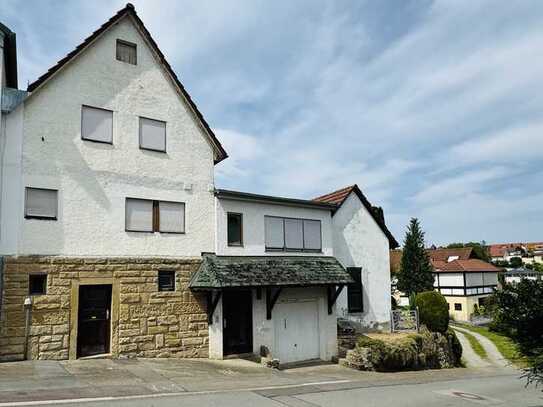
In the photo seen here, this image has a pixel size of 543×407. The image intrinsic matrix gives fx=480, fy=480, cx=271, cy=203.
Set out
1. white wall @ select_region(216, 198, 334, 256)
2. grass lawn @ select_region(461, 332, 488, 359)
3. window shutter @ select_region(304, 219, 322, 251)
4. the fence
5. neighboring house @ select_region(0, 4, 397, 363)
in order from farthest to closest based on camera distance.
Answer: grass lawn @ select_region(461, 332, 488, 359), the fence, window shutter @ select_region(304, 219, 322, 251), white wall @ select_region(216, 198, 334, 256), neighboring house @ select_region(0, 4, 397, 363)

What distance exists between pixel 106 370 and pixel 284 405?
540 cm

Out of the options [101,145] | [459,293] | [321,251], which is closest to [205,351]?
[321,251]

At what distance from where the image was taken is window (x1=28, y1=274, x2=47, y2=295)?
557 inches

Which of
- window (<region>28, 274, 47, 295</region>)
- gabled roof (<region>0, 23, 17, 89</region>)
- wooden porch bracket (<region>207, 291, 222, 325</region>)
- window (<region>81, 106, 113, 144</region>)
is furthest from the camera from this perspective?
wooden porch bracket (<region>207, 291, 222, 325</region>)

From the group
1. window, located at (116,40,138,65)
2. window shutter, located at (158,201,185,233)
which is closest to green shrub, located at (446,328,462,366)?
window shutter, located at (158,201,185,233)

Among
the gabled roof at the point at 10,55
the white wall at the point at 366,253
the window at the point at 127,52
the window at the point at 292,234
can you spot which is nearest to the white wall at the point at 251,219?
the window at the point at 292,234

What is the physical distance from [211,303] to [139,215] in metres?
4.09

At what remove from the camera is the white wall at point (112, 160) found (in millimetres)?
14711

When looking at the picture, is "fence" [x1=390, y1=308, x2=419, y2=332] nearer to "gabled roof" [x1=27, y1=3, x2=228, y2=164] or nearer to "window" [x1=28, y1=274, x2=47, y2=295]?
"gabled roof" [x1=27, y1=3, x2=228, y2=164]

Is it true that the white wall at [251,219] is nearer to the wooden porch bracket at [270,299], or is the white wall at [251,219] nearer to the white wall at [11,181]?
the wooden porch bracket at [270,299]

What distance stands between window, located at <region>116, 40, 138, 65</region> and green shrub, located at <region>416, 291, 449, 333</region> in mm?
18005

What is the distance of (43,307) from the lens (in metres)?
14.2

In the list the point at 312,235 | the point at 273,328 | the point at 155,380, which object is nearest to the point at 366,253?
the point at 312,235

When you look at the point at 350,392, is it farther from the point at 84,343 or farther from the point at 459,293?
the point at 459,293
